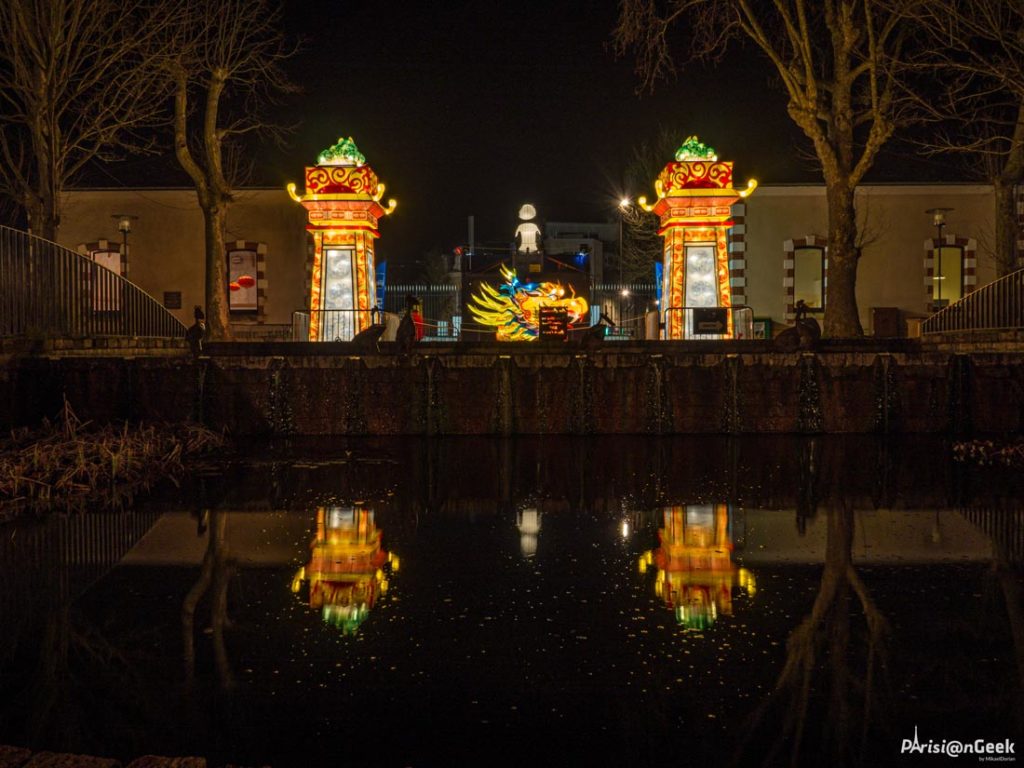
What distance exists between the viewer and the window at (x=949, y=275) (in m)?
31.5

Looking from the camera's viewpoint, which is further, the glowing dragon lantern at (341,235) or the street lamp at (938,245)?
the street lamp at (938,245)

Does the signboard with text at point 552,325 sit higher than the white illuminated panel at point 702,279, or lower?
lower

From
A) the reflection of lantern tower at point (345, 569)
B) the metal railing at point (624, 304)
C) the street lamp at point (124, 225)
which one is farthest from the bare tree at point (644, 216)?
the reflection of lantern tower at point (345, 569)

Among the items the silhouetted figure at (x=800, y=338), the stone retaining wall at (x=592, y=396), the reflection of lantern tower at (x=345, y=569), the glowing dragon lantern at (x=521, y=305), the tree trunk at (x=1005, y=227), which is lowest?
the reflection of lantern tower at (x=345, y=569)

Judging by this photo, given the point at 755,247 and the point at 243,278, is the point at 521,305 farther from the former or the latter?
the point at 243,278

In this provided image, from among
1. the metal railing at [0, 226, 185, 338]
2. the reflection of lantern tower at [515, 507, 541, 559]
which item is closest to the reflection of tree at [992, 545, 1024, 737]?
the reflection of lantern tower at [515, 507, 541, 559]

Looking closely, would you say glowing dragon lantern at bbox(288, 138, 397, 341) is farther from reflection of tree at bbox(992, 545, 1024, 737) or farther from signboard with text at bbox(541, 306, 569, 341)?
reflection of tree at bbox(992, 545, 1024, 737)

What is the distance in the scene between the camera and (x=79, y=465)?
30.1 feet

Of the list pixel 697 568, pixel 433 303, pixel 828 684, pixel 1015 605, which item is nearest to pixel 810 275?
pixel 433 303

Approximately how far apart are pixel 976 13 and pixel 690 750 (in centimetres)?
1976

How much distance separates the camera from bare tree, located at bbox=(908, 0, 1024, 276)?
17953 millimetres

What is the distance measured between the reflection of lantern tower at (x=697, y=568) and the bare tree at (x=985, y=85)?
44.6ft

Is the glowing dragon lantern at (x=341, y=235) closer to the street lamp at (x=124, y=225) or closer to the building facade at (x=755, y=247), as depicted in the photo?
the building facade at (x=755, y=247)

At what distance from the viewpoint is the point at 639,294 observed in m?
41.1
